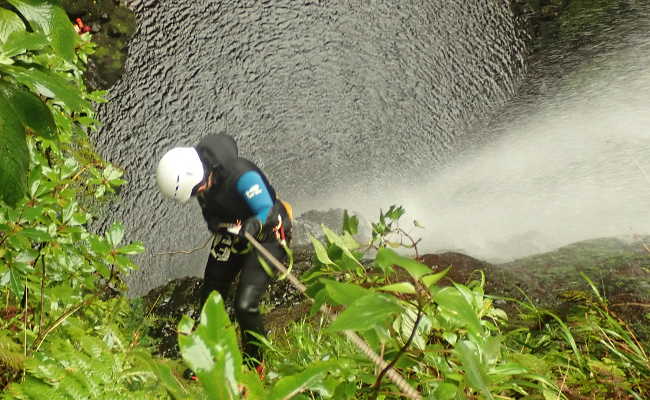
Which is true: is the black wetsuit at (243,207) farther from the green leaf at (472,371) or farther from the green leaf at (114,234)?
the green leaf at (472,371)

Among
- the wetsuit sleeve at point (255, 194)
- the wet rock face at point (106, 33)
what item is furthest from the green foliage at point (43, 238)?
the wet rock face at point (106, 33)

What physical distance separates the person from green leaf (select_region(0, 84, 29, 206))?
8.97 ft

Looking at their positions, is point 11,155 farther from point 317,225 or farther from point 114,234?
point 317,225

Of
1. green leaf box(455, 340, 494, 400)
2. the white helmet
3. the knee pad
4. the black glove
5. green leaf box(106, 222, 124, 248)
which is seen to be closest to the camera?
green leaf box(455, 340, 494, 400)

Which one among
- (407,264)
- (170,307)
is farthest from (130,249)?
(170,307)

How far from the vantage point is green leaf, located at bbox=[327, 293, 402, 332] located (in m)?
0.56

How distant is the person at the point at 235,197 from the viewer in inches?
147

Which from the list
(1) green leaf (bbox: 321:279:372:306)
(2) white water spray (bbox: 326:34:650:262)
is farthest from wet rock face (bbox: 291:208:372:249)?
(1) green leaf (bbox: 321:279:372:306)

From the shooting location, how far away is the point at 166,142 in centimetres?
745

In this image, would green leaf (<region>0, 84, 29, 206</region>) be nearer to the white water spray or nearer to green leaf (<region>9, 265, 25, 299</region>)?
green leaf (<region>9, 265, 25, 299</region>)

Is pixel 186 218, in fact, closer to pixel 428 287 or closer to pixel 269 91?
pixel 269 91

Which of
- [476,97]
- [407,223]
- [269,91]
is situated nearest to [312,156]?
[269,91]

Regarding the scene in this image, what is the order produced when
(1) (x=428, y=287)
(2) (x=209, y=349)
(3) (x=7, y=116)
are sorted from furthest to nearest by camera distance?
(3) (x=7, y=116), (1) (x=428, y=287), (2) (x=209, y=349)

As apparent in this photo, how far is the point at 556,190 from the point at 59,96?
859 cm
